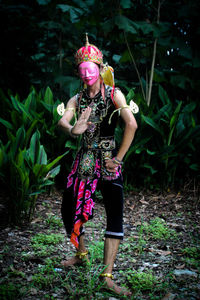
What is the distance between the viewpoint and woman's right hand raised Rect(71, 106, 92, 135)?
1.80 m

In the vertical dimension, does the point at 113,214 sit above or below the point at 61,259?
above

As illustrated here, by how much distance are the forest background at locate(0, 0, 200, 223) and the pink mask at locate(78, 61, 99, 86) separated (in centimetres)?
100

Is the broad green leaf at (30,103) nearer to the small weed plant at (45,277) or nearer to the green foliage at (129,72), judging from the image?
the green foliage at (129,72)

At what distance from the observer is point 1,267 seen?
2.19 metres

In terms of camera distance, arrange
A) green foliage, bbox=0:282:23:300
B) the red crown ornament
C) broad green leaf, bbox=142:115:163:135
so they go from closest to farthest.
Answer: green foliage, bbox=0:282:23:300 → the red crown ornament → broad green leaf, bbox=142:115:163:135

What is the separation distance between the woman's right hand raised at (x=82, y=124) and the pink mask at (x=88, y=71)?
194mm

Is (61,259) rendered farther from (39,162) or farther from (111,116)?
(111,116)

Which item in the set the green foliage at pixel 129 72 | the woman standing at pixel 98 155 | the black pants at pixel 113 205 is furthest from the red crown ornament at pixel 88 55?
the green foliage at pixel 129 72

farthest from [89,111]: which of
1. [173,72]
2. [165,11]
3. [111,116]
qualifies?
[165,11]

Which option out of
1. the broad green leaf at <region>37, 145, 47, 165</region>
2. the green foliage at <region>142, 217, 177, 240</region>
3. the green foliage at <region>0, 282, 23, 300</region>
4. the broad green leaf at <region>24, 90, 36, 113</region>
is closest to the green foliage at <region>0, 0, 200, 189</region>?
the broad green leaf at <region>24, 90, 36, 113</region>

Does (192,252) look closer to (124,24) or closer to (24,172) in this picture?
(24,172)

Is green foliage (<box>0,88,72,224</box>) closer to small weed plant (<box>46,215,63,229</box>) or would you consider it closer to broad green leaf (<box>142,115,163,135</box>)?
small weed plant (<box>46,215,63,229</box>)

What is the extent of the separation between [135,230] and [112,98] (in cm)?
161

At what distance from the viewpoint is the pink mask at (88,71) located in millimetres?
1884
